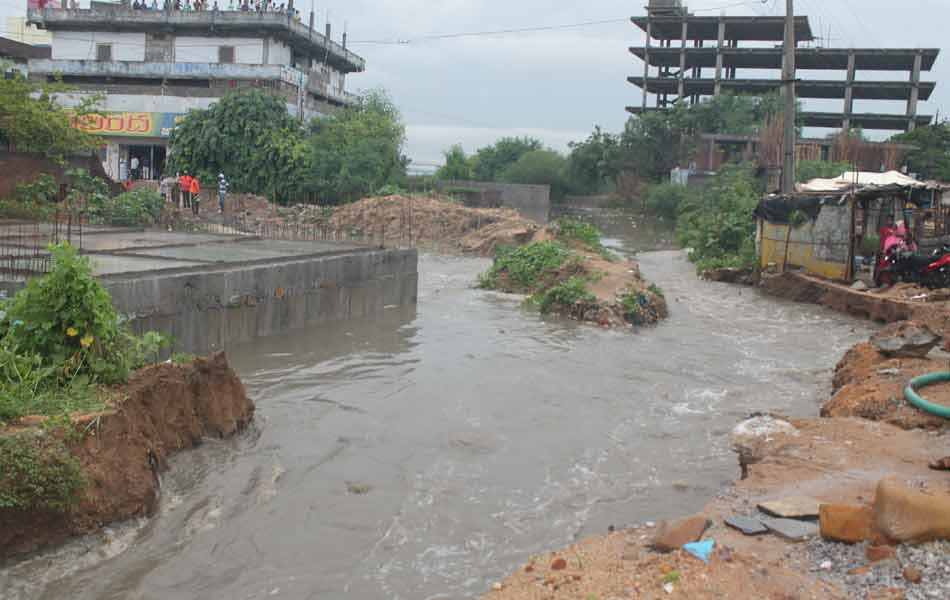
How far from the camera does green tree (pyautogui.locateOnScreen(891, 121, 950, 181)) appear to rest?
44.7 metres

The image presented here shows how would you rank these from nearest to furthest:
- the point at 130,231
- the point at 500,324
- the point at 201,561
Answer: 1. the point at 201,561
2. the point at 500,324
3. the point at 130,231

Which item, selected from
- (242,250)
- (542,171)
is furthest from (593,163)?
(242,250)

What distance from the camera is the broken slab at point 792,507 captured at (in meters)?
5.48

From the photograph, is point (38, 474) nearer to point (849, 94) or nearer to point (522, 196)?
point (522, 196)

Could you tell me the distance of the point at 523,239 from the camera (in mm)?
28797

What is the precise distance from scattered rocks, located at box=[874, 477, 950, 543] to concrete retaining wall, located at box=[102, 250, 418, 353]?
8674mm

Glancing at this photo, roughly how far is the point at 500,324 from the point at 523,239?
12.3 metres

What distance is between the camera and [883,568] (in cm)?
459

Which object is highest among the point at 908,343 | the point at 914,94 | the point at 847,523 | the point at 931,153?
the point at 914,94

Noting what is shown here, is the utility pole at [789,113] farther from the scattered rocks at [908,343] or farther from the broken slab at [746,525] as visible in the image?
the broken slab at [746,525]

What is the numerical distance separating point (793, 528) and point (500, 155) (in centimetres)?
6913

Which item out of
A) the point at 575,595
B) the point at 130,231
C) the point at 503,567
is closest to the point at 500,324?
the point at 130,231

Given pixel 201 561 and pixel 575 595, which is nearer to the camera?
pixel 575 595

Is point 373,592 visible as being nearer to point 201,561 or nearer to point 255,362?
point 201,561
